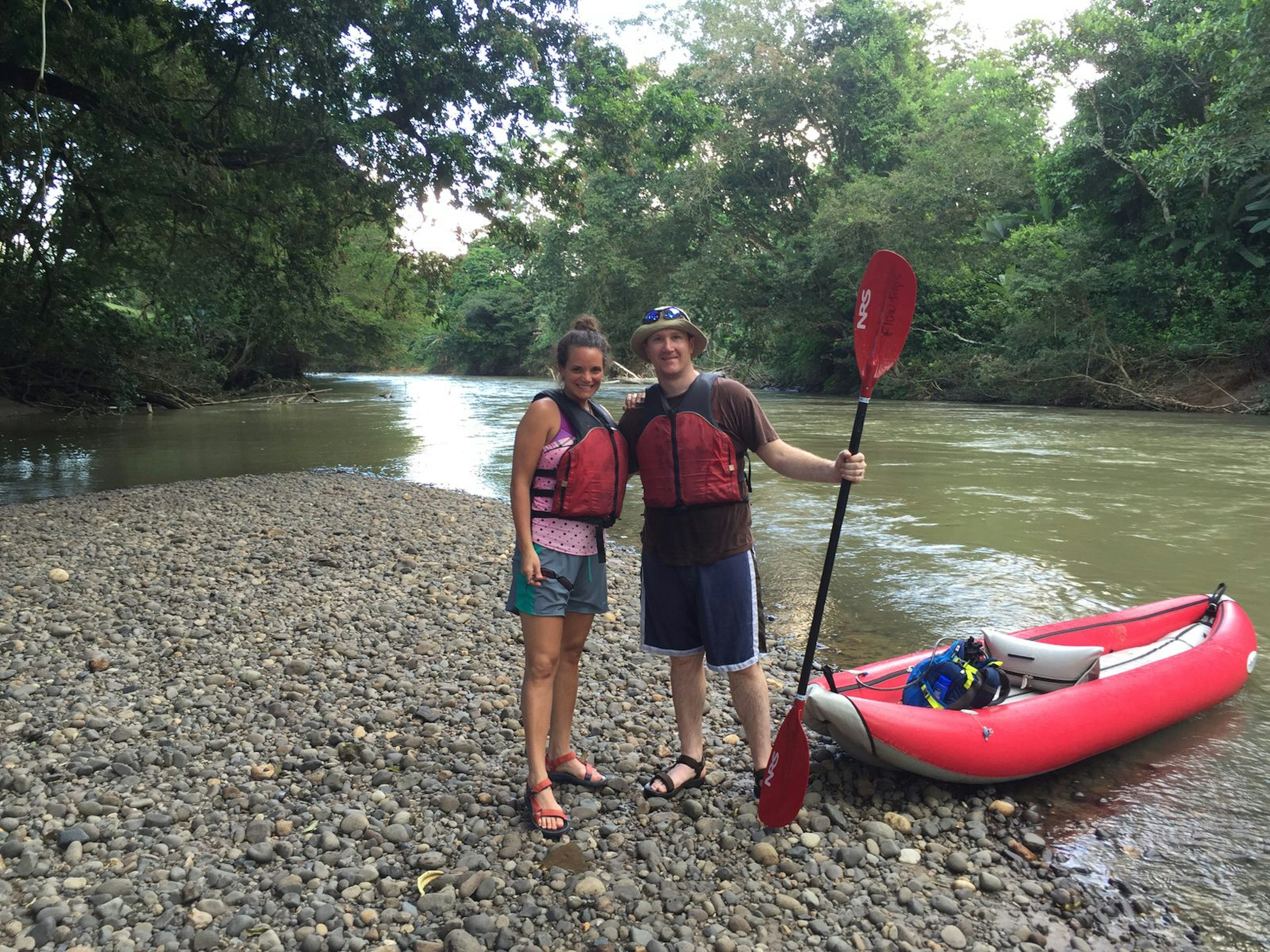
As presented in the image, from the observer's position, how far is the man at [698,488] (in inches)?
106

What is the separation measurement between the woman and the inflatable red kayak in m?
0.96

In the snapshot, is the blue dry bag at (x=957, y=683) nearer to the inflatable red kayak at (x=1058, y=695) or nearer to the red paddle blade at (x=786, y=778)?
the inflatable red kayak at (x=1058, y=695)

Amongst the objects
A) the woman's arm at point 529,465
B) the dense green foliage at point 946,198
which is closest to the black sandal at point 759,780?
the woman's arm at point 529,465

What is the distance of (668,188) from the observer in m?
26.5

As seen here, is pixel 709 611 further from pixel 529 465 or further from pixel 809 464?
pixel 529 465

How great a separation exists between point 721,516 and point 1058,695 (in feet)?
5.62

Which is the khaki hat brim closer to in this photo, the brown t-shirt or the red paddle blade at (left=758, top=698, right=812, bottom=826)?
the brown t-shirt

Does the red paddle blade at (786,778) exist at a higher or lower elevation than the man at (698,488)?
lower

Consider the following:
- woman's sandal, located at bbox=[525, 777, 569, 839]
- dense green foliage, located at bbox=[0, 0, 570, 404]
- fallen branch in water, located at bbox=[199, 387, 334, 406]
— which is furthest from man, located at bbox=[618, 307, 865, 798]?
fallen branch in water, located at bbox=[199, 387, 334, 406]

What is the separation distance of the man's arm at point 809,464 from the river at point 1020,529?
1464mm

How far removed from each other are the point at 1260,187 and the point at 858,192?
362 inches

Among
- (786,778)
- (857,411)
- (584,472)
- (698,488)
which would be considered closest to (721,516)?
(698,488)

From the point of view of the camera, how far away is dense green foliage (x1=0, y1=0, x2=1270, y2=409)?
339 inches

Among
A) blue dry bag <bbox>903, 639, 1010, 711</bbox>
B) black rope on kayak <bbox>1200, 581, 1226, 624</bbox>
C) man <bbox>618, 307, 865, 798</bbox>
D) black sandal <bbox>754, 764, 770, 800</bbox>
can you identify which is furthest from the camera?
black rope on kayak <bbox>1200, 581, 1226, 624</bbox>
